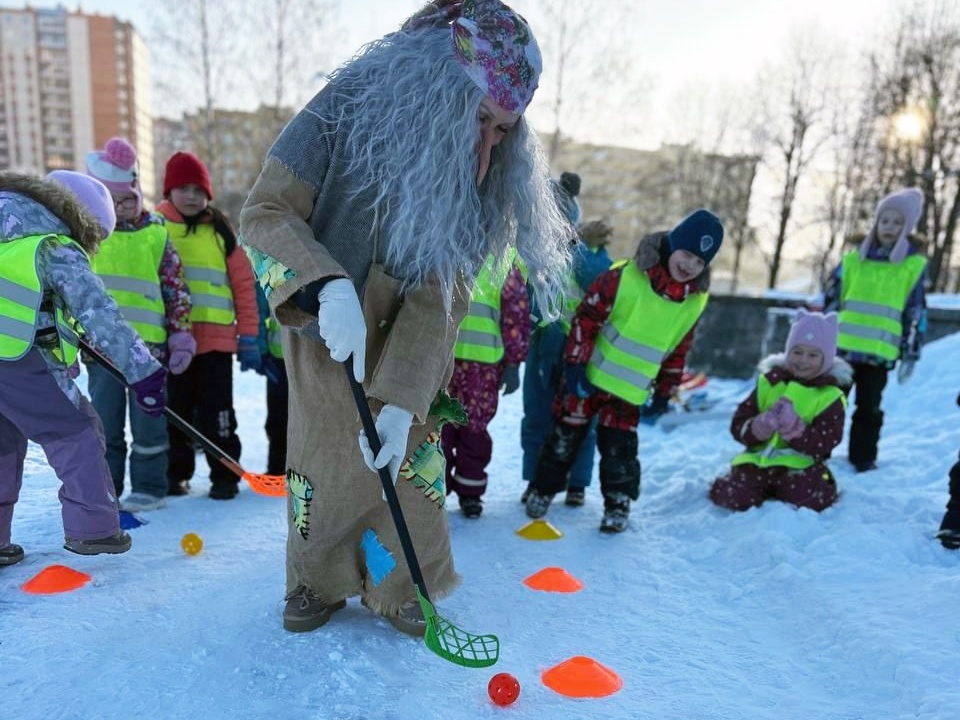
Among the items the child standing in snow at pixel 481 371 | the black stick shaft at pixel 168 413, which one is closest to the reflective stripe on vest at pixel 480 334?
the child standing in snow at pixel 481 371

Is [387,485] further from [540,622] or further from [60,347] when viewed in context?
[60,347]

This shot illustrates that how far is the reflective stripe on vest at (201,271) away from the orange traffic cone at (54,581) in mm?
1440

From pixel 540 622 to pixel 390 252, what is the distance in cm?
143

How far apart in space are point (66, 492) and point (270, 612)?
2.73 ft

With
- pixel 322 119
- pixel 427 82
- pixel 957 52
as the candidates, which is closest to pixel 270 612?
pixel 322 119

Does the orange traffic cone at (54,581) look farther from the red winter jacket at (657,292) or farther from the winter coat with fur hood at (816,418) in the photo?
the winter coat with fur hood at (816,418)

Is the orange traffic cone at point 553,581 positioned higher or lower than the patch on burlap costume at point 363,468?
lower

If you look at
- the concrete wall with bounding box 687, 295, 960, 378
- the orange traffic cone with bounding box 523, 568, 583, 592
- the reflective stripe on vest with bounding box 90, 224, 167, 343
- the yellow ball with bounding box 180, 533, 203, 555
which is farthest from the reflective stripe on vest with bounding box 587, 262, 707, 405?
the concrete wall with bounding box 687, 295, 960, 378

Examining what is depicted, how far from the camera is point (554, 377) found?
12.8ft

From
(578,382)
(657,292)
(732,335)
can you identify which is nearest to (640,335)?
(657,292)

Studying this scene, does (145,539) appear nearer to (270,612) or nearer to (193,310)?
(270,612)

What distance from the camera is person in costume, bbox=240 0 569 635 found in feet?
5.82

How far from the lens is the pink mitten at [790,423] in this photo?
11.6 feet

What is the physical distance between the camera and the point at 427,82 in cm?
178
